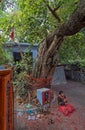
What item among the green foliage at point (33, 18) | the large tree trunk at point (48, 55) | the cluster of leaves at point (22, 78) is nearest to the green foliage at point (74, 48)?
the green foliage at point (33, 18)

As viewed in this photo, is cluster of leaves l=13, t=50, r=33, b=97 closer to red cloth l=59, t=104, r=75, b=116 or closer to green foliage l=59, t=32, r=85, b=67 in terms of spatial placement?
red cloth l=59, t=104, r=75, b=116

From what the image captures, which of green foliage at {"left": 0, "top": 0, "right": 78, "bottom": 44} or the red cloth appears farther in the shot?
green foliage at {"left": 0, "top": 0, "right": 78, "bottom": 44}

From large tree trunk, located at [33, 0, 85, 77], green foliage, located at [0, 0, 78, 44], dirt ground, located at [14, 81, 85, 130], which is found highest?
green foliage, located at [0, 0, 78, 44]

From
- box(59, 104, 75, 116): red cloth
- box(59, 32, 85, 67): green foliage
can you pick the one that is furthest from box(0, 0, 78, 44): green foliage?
box(59, 104, 75, 116): red cloth

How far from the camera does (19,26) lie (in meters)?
8.44

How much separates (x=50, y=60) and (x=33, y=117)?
228 centimetres

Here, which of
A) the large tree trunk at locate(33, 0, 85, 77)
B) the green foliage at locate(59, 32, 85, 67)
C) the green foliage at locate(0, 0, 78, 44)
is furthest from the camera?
the green foliage at locate(59, 32, 85, 67)

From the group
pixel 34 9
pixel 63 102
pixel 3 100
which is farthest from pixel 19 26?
pixel 3 100

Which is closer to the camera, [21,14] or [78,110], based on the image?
[78,110]

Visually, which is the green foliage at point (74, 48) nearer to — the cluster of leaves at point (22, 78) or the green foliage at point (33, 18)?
the green foliage at point (33, 18)

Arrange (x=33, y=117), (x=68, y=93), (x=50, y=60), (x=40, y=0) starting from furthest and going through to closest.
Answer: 1. (x=68, y=93)
2. (x=50, y=60)
3. (x=40, y=0)
4. (x=33, y=117)

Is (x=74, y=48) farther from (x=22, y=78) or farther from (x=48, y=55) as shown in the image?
(x=22, y=78)

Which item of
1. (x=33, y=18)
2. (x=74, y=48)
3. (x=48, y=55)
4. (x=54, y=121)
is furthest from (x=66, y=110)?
(x=74, y=48)

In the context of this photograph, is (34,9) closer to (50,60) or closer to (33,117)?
(50,60)
